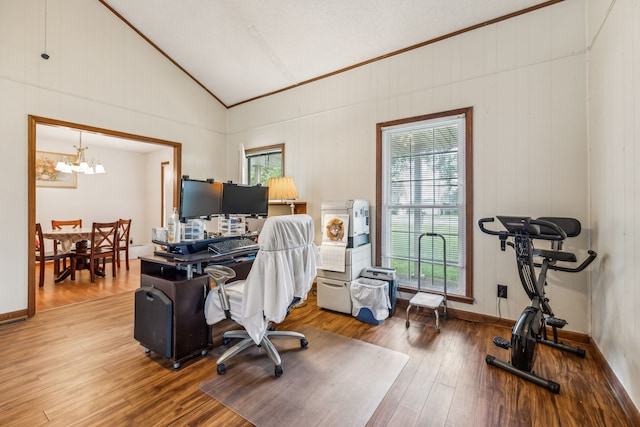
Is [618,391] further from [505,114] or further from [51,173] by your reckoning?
[51,173]

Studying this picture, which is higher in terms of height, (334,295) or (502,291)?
(502,291)

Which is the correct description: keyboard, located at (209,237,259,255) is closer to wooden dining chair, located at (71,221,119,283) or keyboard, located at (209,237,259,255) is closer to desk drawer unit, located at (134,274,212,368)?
desk drawer unit, located at (134,274,212,368)

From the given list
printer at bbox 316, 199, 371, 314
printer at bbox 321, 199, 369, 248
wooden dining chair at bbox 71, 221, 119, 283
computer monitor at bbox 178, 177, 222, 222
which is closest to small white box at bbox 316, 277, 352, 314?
printer at bbox 316, 199, 371, 314

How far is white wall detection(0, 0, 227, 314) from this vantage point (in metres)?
2.95

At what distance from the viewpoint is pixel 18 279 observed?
119 inches

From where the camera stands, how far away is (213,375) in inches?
78.7

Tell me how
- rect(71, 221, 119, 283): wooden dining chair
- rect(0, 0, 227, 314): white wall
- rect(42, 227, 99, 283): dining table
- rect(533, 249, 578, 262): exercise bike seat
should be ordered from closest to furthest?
rect(533, 249, 578, 262): exercise bike seat
rect(0, 0, 227, 314): white wall
rect(42, 227, 99, 283): dining table
rect(71, 221, 119, 283): wooden dining chair

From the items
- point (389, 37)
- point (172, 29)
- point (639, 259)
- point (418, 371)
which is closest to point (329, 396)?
point (418, 371)

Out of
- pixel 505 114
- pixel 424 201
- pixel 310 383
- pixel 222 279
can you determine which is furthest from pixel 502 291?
pixel 222 279

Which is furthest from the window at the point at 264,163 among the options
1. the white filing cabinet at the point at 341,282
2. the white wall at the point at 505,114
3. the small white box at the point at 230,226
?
the white filing cabinet at the point at 341,282

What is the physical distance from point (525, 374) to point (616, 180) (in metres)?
1.46

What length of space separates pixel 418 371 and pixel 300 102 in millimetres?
3659

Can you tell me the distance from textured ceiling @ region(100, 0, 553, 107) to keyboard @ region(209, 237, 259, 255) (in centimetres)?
255

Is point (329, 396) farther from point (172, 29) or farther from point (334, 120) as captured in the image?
point (172, 29)
